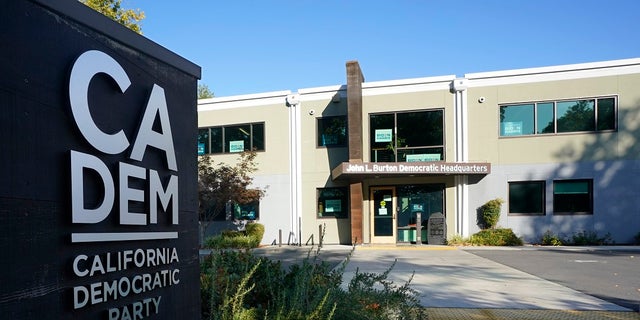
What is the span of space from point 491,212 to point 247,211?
1068 centimetres

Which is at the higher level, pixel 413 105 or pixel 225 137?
pixel 413 105

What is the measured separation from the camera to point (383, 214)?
18.9 metres

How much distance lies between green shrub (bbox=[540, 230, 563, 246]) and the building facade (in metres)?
0.20

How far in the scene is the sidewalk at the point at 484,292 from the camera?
6.24 metres

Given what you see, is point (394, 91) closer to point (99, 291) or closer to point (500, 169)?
point (500, 169)

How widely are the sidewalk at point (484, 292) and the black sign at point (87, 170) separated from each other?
4.75 metres

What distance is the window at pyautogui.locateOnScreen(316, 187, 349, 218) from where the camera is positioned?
1917 centimetres

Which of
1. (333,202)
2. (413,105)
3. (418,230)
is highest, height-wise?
(413,105)

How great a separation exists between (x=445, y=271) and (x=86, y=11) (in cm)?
1001

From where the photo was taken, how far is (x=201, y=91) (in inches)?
2115

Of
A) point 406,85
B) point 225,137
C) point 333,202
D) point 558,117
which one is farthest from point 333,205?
point 558,117

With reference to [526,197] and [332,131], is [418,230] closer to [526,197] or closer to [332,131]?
[526,197]

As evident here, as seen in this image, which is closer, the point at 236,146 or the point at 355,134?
the point at 355,134

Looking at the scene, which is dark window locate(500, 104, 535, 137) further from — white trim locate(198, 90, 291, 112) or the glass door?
white trim locate(198, 90, 291, 112)
